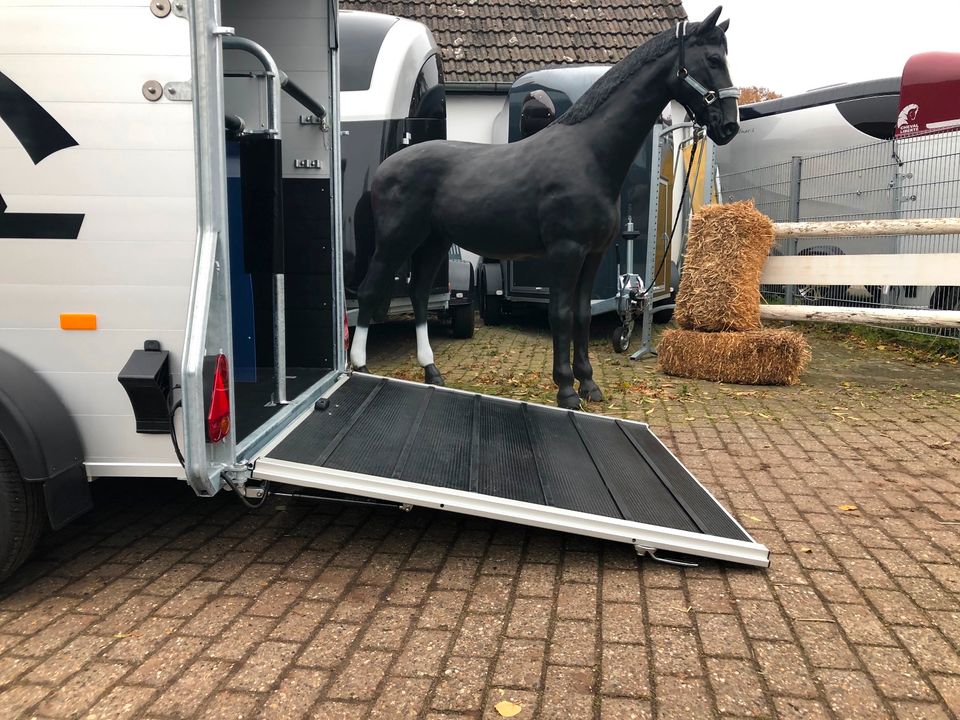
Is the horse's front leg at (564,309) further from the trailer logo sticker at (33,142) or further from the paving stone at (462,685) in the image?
the trailer logo sticker at (33,142)

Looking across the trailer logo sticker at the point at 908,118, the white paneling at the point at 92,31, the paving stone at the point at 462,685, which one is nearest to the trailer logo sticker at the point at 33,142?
the white paneling at the point at 92,31

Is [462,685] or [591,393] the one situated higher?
[591,393]

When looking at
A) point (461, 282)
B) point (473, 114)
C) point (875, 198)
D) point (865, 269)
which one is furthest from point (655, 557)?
point (473, 114)

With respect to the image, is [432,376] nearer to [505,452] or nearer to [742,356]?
[505,452]

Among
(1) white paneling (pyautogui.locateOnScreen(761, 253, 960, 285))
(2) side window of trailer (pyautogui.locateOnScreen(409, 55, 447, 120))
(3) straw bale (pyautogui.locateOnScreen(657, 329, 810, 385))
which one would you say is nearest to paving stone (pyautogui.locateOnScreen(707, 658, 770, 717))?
(3) straw bale (pyautogui.locateOnScreen(657, 329, 810, 385))

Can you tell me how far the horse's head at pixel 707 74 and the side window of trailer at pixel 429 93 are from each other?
125 inches

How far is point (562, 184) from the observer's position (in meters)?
4.99

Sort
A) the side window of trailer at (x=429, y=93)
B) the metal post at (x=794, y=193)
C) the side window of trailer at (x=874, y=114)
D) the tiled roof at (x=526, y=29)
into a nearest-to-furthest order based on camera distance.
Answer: the side window of trailer at (x=429, y=93)
the metal post at (x=794, y=193)
the side window of trailer at (x=874, y=114)
the tiled roof at (x=526, y=29)

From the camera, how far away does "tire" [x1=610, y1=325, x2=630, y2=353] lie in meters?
8.38

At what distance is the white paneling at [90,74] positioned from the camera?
2469 mm

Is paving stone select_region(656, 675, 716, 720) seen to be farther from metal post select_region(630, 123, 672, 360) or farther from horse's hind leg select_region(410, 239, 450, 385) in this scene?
metal post select_region(630, 123, 672, 360)

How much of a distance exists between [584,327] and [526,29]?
35.3 ft

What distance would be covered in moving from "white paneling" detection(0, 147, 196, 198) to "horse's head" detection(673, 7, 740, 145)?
A: 3.44m

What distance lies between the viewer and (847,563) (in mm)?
3088
